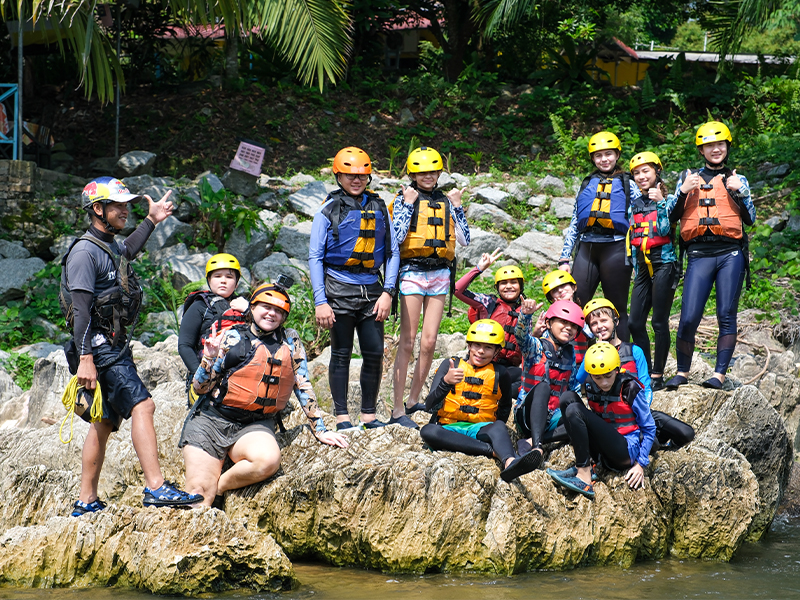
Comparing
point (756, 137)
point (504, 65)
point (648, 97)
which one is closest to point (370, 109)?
point (504, 65)

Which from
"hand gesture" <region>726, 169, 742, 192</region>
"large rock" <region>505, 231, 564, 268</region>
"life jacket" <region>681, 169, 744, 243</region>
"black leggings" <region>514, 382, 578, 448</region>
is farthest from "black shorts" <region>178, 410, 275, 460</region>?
"large rock" <region>505, 231, 564, 268</region>

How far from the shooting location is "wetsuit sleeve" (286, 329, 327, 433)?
562cm

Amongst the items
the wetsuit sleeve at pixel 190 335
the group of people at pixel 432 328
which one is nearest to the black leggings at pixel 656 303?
the group of people at pixel 432 328

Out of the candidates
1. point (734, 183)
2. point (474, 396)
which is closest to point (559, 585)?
point (474, 396)

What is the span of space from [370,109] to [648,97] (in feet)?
16.8

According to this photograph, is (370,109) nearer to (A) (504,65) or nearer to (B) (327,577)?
(A) (504,65)

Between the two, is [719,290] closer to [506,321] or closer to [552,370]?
[552,370]

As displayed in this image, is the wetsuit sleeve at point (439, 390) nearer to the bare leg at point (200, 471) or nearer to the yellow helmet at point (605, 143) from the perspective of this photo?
the bare leg at point (200, 471)

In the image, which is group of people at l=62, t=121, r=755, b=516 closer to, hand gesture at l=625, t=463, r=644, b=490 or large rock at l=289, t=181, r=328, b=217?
hand gesture at l=625, t=463, r=644, b=490

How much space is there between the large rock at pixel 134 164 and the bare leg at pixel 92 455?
8.12 metres

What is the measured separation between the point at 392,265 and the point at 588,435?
1.79 metres

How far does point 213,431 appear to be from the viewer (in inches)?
213

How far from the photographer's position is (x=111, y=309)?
5.02m

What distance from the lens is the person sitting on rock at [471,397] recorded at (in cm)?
569
